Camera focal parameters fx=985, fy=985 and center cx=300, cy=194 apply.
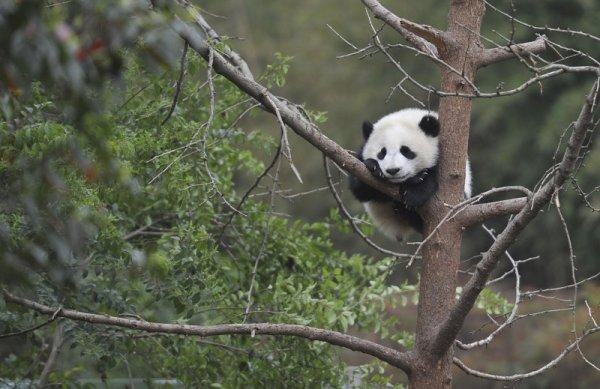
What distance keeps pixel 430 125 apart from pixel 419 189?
81 cm

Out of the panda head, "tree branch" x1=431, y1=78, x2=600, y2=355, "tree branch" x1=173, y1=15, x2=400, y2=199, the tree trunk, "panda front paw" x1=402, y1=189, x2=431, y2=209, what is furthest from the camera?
the panda head

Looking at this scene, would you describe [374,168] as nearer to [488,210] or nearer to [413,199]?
[413,199]

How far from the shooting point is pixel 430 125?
→ 5602mm

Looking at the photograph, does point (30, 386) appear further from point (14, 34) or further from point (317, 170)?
point (317, 170)

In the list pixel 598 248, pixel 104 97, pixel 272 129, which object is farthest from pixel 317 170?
pixel 104 97

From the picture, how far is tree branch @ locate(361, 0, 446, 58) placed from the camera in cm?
464

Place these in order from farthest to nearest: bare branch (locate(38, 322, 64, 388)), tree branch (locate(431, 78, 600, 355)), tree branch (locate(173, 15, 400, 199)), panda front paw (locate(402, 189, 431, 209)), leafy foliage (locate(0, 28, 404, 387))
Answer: bare branch (locate(38, 322, 64, 388)), panda front paw (locate(402, 189, 431, 209)), leafy foliage (locate(0, 28, 404, 387)), tree branch (locate(173, 15, 400, 199)), tree branch (locate(431, 78, 600, 355))

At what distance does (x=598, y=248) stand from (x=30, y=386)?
11.6m

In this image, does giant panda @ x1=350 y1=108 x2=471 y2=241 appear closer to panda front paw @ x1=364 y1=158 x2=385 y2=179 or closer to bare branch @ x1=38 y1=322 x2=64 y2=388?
panda front paw @ x1=364 y1=158 x2=385 y2=179

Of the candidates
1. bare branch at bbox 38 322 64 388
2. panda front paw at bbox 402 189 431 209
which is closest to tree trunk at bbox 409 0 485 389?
panda front paw at bbox 402 189 431 209

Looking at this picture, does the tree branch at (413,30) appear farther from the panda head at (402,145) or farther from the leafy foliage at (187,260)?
the leafy foliage at (187,260)

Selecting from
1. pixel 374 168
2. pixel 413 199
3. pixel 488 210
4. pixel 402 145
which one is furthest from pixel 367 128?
pixel 488 210

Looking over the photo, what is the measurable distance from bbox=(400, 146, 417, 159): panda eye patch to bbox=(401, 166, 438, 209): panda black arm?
0.46 meters

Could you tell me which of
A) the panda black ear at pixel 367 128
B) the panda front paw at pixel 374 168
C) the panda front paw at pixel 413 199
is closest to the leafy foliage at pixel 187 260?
the panda front paw at pixel 374 168
